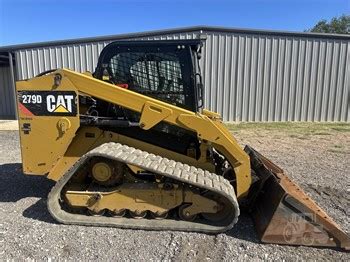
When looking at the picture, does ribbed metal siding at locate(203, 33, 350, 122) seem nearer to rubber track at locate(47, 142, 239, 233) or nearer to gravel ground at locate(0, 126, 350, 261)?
gravel ground at locate(0, 126, 350, 261)

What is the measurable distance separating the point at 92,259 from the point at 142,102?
189cm

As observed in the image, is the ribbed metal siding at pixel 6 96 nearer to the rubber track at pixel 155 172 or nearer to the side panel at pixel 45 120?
the side panel at pixel 45 120

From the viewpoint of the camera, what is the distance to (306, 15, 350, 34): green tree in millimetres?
47406

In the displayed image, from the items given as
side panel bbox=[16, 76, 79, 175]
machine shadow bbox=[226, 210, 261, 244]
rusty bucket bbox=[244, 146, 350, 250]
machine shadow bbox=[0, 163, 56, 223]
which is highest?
side panel bbox=[16, 76, 79, 175]

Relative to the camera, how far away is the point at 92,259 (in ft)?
11.3

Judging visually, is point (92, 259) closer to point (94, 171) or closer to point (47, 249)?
point (47, 249)

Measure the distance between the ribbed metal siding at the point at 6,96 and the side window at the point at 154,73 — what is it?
15.2m

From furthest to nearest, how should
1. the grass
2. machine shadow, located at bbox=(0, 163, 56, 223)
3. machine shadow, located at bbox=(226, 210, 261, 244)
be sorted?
the grass, machine shadow, located at bbox=(0, 163, 56, 223), machine shadow, located at bbox=(226, 210, 261, 244)

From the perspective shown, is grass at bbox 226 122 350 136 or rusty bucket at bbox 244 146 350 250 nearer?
rusty bucket at bbox 244 146 350 250

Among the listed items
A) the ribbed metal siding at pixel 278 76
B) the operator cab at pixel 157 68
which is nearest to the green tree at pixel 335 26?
the ribbed metal siding at pixel 278 76

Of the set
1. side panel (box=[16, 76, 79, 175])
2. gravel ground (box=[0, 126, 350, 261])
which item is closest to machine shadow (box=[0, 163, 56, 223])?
gravel ground (box=[0, 126, 350, 261])

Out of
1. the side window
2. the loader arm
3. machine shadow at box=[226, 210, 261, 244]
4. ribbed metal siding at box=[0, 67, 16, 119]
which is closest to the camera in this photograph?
machine shadow at box=[226, 210, 261, 244]

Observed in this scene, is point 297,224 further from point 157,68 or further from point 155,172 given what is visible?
point 157,68

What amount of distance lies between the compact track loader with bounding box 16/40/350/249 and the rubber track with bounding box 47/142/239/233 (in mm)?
13
